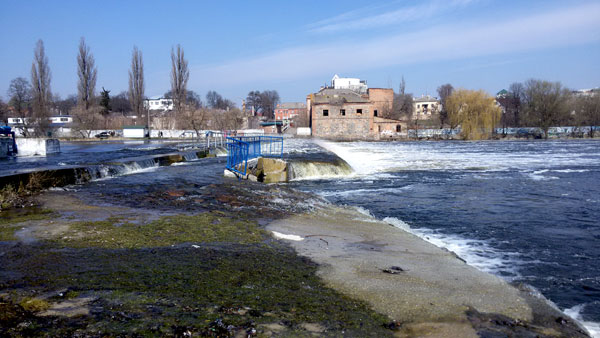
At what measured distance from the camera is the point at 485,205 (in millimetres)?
13281

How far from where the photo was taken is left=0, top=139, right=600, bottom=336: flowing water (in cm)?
706

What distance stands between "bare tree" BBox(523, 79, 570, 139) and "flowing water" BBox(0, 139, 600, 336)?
4612 cm

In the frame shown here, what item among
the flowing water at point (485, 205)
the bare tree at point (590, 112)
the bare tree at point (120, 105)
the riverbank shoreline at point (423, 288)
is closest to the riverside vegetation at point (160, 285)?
the riverbank shoreline at point (423, 288)

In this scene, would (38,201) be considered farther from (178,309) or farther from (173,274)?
(178,309)

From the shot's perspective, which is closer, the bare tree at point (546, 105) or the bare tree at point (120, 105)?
the bare tree at point (546, 105)

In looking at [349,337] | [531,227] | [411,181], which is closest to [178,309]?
[349,337]

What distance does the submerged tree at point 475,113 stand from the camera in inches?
2474

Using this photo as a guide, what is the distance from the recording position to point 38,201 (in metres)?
10.1

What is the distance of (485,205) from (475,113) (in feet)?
180

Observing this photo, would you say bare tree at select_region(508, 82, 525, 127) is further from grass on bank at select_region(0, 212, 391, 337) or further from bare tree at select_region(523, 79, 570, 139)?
grass on bank at select_region(0, 212, 391, 337)

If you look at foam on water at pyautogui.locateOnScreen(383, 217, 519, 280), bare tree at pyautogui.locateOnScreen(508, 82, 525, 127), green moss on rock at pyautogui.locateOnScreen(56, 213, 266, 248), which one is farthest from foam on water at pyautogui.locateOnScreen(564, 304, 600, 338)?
bare tree at pyautogui.locateOnScreen(508, 82, 525, 127)

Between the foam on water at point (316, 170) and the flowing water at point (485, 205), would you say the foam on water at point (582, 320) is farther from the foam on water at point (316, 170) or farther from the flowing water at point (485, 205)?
the foam on water at point (316, 170)

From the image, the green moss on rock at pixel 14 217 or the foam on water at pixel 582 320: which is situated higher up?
the green moss on rock at pixel 14 217

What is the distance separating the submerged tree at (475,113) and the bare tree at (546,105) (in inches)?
260
